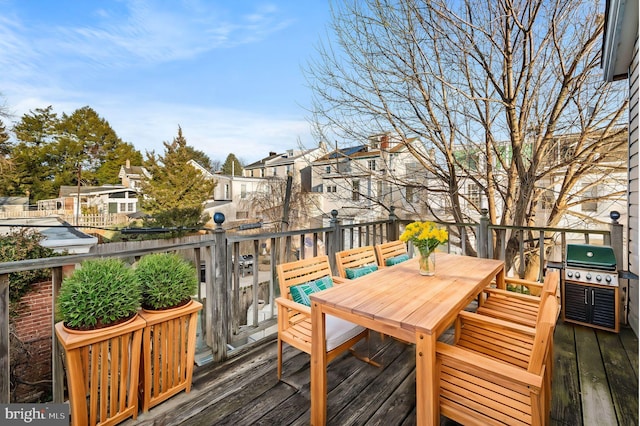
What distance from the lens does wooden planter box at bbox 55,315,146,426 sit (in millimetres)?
1505

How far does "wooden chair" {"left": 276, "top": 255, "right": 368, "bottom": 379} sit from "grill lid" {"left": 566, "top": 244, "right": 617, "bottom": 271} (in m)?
2.61

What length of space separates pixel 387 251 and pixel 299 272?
1.31 meters

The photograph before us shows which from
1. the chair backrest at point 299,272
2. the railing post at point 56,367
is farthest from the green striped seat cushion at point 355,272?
the railing post at point 56,367

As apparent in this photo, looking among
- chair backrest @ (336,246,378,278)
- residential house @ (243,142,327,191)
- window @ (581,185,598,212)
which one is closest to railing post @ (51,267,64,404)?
chair backrest @ (336,246,378,278)

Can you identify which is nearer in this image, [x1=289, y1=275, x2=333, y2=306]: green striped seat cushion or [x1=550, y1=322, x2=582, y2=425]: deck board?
[x1=550, y1=322, x2=582, y2=425]: deck board

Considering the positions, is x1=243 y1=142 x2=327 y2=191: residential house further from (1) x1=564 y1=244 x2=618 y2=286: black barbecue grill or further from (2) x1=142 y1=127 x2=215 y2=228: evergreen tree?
(1) x1=564 y1=244 x2=618 y2=286: black barbecue grill

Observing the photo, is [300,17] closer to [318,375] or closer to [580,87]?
[580,87]

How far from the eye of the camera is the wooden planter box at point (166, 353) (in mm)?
1795

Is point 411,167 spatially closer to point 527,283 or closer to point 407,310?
point 527,283

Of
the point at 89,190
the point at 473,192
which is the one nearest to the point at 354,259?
the point at 473,192

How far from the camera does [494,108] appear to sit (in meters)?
5.09

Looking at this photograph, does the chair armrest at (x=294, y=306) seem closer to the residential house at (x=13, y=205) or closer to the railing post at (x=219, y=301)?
the railing post at (x=219, y=301)

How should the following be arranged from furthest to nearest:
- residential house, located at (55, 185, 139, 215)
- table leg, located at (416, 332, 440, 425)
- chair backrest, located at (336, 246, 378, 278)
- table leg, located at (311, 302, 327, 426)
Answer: residential house, located at (55, 185, 139, 215) < chair backrest, located at (336, 246, 378, 278) < table leg, located at (311, 302, 327, 426) < table leg, located at (416, 332, 440, 425)

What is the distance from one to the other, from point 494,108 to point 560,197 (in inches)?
75.5
